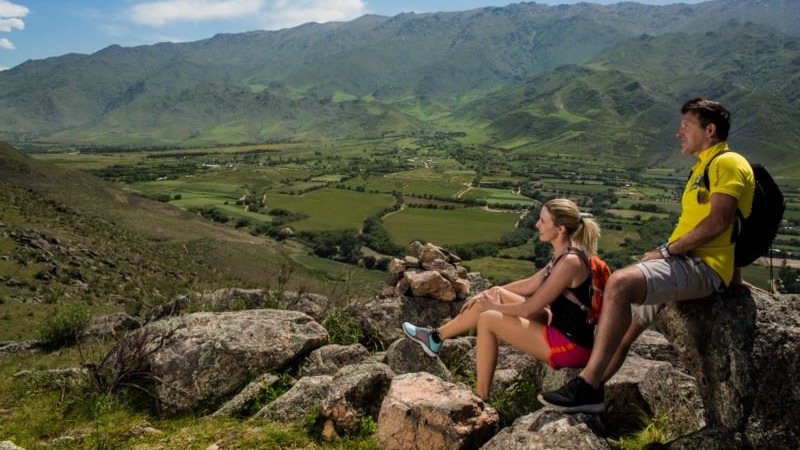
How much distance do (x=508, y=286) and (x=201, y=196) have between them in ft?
485

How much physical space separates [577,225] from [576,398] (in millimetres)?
2391

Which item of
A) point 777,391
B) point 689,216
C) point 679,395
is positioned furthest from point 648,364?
point 689,216

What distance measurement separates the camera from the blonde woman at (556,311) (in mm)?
7387

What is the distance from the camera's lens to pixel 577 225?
766cm

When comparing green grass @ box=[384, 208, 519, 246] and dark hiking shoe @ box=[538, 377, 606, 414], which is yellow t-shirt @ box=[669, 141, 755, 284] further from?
green grass @ box=[384, 208, 519, 246]

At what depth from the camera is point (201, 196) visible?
14612 centimetres

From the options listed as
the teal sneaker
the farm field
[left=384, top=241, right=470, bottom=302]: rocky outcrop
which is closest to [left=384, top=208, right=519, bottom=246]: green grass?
the farm field

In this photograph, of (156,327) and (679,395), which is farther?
(156,327)

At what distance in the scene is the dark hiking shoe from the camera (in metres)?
6.47

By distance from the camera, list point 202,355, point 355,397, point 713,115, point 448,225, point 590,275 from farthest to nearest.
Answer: point 448,225 < point 202,355 < point 355,397 < point 590,275 < point 713,115

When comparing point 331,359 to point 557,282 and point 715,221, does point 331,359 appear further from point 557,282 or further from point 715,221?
point 715,221

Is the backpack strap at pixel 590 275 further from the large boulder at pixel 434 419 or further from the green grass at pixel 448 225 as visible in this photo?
the green grass at pixel 448 225

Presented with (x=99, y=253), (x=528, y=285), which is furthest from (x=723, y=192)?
(x=99, y=253)

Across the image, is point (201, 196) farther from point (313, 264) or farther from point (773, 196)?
point (773, 196)
